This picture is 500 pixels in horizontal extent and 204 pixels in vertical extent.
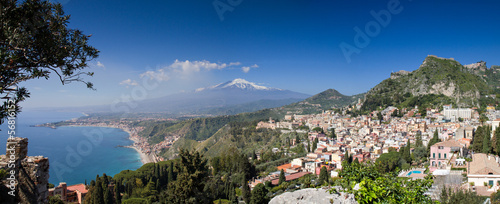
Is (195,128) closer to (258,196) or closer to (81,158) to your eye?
(81,158)

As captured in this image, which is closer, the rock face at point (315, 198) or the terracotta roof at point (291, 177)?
the rock face at point (315, 198)

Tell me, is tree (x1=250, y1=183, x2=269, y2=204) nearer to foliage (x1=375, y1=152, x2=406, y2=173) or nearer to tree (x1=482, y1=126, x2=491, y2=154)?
foliage (x1=375, y1=152, x2=406, y2=173)

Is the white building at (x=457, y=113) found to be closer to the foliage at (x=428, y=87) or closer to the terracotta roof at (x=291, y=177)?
the foliage at (x=428, y=87)

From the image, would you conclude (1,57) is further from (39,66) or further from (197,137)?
(197,137)

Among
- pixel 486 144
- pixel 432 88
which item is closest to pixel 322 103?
pixel 432 88

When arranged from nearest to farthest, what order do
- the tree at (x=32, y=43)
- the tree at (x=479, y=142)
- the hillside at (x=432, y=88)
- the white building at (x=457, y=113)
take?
the tree at (x=32, y=43) < the tree at (x=479, y=142) < the white building at (x=457, y=113) < the hillside at (x=432, y=88)

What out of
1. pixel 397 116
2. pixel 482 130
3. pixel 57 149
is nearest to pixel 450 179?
pixel 482 130

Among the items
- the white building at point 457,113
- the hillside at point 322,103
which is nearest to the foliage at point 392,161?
the white building at point 457,113
